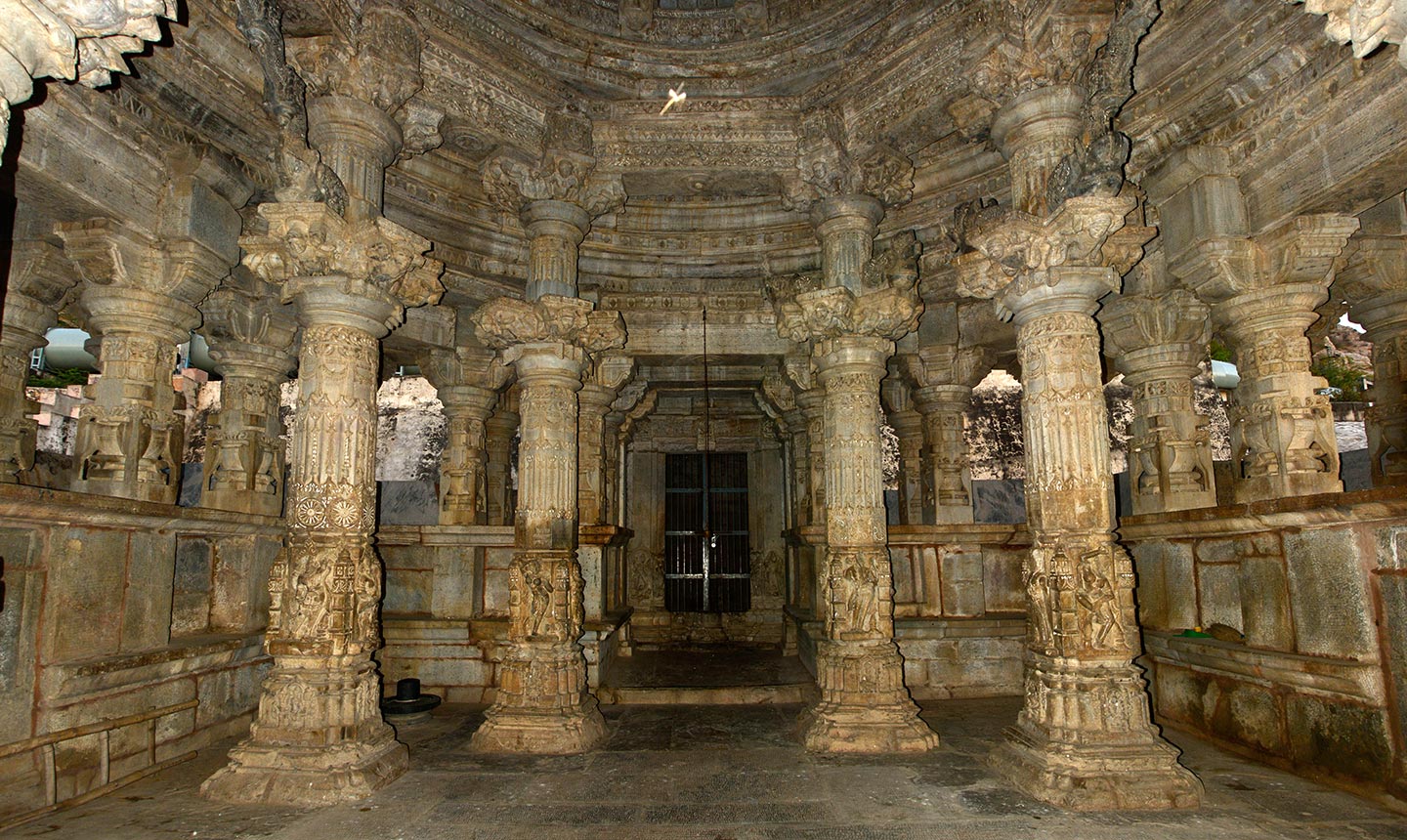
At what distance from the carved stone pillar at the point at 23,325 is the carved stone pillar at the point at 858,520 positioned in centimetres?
718

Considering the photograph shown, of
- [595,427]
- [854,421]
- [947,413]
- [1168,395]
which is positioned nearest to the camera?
[854,421]

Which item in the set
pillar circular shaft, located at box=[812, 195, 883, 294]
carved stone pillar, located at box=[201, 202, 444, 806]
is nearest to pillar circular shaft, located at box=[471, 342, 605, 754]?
carved stone pillar, located at box=[201, 202, 444, 806]

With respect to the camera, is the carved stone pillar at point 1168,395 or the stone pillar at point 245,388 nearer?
the carved stone pillar at point 1168,395

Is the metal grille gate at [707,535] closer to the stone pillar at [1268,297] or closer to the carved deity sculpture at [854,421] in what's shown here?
the carved deity sculpture at [854,421]

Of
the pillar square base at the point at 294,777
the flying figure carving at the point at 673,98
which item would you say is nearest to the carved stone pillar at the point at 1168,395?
the flying figure carving at the point at 673,98

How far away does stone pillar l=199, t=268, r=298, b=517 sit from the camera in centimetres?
817

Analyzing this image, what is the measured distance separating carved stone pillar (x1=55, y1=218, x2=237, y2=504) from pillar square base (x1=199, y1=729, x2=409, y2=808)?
2784mm

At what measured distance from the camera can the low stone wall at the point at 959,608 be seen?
8781 mm

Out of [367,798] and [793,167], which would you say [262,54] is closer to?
[793,167]

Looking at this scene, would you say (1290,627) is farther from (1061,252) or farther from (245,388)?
(245,388)

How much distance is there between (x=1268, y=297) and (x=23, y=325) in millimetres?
11858

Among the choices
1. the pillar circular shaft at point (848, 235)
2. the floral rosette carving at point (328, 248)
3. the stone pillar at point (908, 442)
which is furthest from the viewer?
the stone pillar at point (908, 442)

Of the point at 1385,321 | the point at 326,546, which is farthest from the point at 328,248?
the point at 1385,321

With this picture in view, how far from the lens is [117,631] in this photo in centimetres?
602
